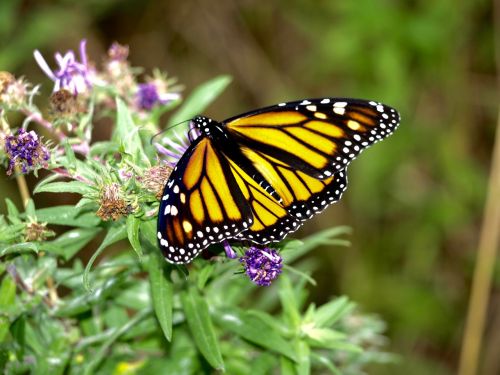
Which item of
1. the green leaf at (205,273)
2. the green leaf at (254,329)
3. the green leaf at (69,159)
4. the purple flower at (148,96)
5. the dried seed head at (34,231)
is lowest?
the green leaf at (254,329)

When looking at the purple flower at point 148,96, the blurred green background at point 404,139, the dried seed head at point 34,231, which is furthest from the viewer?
the blurred green background at point 404,139

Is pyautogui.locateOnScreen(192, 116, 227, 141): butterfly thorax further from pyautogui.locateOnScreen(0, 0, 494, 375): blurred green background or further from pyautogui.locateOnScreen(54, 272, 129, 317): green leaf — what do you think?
pyautogui.locateOnScreen(0, 0, 494, 375): blurred green background

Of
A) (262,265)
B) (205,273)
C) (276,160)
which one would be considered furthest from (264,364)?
(276,160)

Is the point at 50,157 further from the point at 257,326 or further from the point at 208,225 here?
the point at 257,326

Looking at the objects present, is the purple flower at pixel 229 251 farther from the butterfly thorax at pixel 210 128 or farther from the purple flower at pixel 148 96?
the purple flower at pixel 148 96

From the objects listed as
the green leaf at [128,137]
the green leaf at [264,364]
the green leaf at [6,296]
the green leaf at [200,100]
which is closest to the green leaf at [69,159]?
the green leaf at [128,137]

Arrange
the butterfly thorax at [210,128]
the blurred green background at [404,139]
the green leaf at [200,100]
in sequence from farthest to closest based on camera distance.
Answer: the blurred green background at [404,139]
the green leaf at [200,100]
the butterfly thorax at [210,128]

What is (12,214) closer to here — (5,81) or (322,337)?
(5,81)

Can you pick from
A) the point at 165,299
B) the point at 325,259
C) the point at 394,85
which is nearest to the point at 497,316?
the point at 325,259
